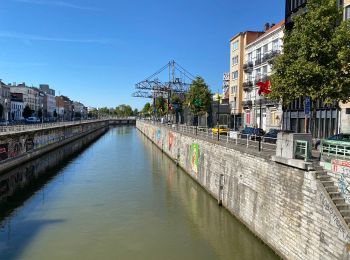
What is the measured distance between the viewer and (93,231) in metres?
20.6

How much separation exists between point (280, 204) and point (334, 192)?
3.59 metres

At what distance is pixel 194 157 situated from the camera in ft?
120

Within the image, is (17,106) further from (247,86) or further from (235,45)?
(247,86)

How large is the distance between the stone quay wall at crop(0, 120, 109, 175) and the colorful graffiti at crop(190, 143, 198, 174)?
674 inches

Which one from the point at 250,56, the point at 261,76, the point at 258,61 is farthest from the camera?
the point at 250,56

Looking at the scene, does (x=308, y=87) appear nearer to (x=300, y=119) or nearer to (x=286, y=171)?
(x=286, y=171)

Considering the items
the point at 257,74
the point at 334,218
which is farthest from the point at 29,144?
the point at 334,218

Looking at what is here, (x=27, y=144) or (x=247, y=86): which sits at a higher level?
(x=247, y=86)

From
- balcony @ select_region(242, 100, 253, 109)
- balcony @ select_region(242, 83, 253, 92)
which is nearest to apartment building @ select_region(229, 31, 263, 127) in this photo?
balcony @ select_region(242, 100, 253, 109)

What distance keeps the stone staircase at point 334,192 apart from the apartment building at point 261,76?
114 feet

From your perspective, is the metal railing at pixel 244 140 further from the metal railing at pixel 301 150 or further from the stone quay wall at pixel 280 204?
the metal railing at pixel 301 150

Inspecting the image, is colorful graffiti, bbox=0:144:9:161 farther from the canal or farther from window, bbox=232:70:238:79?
window, bbox=232:70:238:79

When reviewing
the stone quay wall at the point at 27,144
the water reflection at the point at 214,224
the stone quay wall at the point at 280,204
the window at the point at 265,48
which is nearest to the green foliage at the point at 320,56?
the stone quay wall at the point at 280,204

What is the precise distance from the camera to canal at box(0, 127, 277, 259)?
58.4 feet
